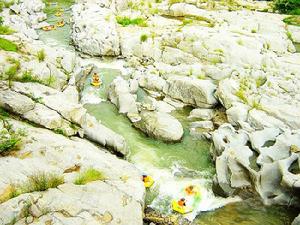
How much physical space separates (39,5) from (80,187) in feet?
99.4

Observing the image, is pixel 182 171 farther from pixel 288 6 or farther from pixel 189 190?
pixel 288 6

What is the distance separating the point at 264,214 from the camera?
48.4ft

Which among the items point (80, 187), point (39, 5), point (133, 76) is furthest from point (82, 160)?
point (39, 5)

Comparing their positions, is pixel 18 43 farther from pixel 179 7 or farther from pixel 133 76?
pixel 179 7

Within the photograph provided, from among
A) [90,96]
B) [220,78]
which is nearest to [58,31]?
[90,96]

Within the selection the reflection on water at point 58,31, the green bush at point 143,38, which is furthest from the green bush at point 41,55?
the green bush at point 143,38

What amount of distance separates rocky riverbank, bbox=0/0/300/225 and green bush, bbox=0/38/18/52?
0.11m

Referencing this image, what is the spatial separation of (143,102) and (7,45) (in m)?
8.43

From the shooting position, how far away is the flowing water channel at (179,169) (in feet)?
48.1

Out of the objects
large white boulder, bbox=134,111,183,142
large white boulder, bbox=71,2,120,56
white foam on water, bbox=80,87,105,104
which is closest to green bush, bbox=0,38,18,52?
white foam on water, bbox=80,87,105,104

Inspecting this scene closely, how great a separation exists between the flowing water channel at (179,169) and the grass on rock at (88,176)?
290 cm

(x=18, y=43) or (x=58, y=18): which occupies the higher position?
(x=18, y=43)

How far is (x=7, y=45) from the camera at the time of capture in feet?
66.2

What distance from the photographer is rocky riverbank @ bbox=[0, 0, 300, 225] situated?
40.8 feet
